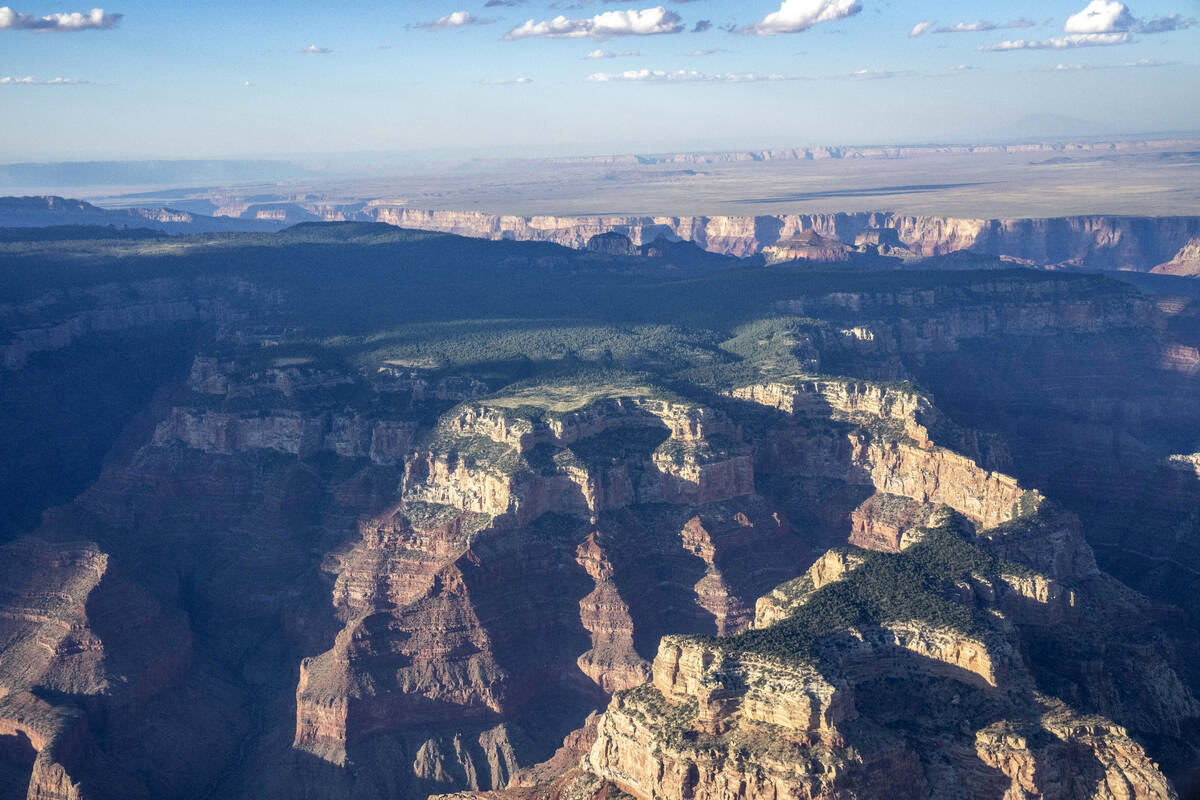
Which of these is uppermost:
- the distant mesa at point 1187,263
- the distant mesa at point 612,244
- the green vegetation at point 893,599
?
the green vegetation at point 893,599

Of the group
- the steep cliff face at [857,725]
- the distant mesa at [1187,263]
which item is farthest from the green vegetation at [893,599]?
the distant mesa at [1187,263]

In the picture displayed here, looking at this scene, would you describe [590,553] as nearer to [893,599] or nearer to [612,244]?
[893,599]

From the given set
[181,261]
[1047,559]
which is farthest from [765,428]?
[181,261]

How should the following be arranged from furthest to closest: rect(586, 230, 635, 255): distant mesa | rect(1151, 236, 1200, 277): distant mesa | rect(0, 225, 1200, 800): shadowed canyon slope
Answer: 1. rect(586, 230, 635, 255): distant mesa
2. rect(1151, 236, 1200, 277): distant mesa
3. rect(0, 225, 1200, 800): shadowed canyon slope

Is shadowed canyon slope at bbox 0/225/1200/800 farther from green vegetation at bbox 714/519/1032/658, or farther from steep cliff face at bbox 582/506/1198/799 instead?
green vegetation at bbox 714/519/1032/658

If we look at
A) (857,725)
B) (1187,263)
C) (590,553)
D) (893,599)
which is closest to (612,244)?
(1187,263)

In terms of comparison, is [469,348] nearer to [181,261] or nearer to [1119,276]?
[181,261]

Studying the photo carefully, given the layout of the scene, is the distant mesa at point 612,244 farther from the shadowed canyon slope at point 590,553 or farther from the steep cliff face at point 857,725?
the steep cliff face at point 857,725

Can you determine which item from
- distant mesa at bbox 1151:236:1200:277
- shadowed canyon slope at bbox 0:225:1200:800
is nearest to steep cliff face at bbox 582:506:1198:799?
shadowed canyon slope at bbox 0:225:1200:800
